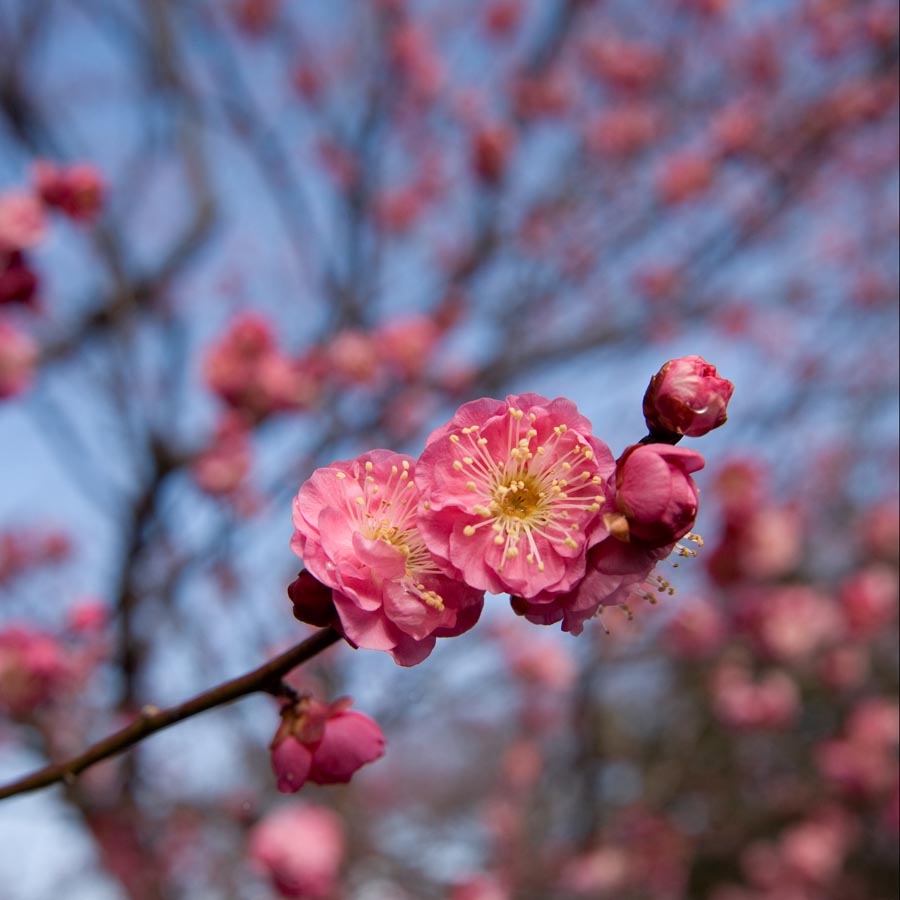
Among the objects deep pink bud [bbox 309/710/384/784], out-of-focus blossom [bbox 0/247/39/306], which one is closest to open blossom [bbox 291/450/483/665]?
deep pink bud [bbox 309/710/384/784]

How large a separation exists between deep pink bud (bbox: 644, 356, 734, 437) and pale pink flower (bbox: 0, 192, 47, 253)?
1.50m

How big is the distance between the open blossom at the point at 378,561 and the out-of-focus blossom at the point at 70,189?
1.54 m

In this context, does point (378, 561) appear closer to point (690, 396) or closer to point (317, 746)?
point (317, 746)

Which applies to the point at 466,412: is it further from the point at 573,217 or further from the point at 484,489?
the point at 573,217

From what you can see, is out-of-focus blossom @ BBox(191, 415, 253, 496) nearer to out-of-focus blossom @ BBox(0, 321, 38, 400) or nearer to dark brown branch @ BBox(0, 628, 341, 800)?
out-of-focus blossom @ BBox(0, 321, 38, 400)

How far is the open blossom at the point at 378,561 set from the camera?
0.70m

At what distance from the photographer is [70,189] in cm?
194

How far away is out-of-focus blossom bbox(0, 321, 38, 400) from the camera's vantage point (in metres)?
2.08

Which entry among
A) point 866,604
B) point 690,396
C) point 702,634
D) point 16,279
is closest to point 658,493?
point 690,396

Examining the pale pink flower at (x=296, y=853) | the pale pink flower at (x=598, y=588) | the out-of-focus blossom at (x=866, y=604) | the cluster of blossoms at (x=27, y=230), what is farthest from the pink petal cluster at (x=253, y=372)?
the out-of-focus blossom at (x=866, y=604)

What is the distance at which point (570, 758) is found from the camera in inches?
176

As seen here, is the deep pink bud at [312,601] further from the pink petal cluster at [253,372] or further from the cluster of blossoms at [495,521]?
the pink petal cluster at [253,372]

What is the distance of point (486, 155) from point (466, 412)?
3.08m

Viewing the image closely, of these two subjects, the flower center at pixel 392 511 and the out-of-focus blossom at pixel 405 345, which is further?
the out-of-focus blossom at pixel 405 345
